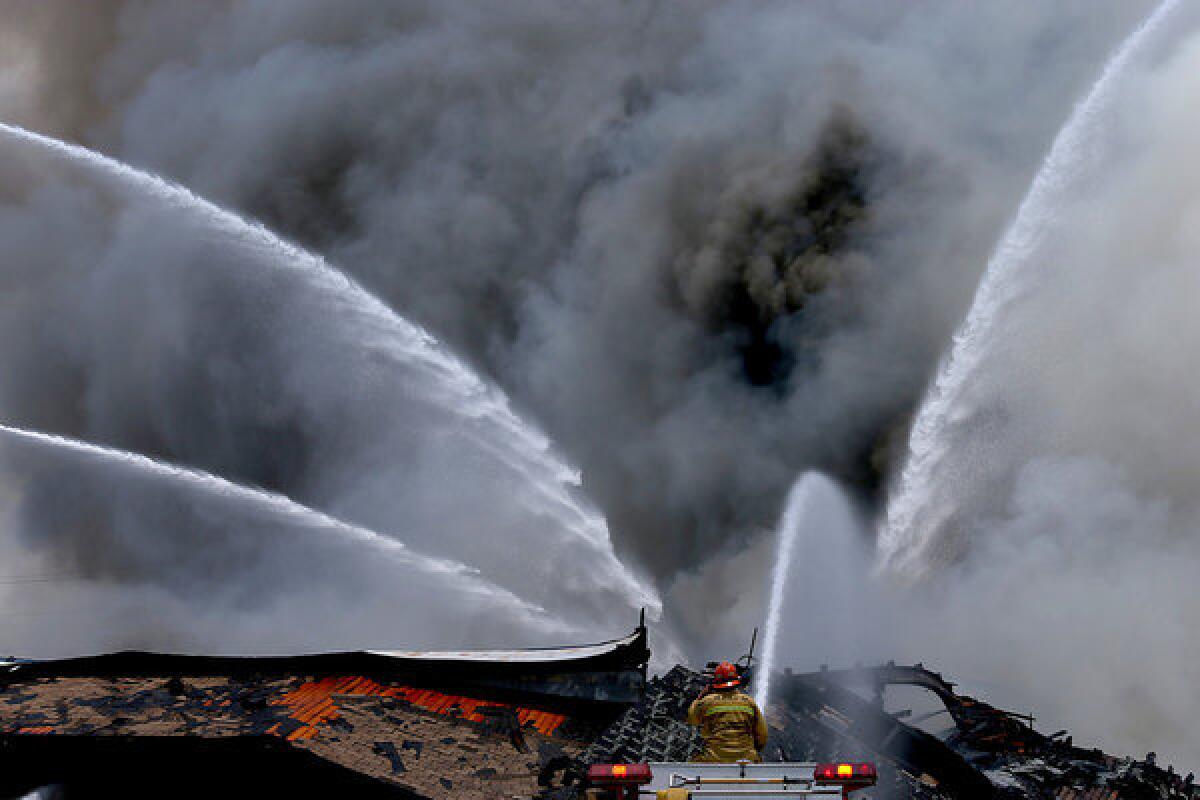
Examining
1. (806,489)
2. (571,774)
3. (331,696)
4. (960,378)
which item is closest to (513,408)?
(806,489)

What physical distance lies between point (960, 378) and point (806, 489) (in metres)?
13.0

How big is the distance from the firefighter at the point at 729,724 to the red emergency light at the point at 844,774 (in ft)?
5.54

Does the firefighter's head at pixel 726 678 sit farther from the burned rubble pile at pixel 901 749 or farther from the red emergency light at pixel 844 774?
the burned rubble pile at pixel 901 749

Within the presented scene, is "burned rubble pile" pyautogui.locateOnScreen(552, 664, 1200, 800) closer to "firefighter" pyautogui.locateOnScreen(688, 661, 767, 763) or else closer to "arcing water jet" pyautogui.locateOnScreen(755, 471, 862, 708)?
"firefighter" pyautogui.locateOnScreen(688, 661, 767, 763)

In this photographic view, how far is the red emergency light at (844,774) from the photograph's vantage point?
872cm

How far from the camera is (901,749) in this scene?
63.2 feet

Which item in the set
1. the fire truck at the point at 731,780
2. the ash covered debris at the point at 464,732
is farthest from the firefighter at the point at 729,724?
the ash covered debris at the point at 464,732

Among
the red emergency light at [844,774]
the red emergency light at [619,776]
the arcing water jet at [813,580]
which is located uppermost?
the arcing water jet at [813,580]

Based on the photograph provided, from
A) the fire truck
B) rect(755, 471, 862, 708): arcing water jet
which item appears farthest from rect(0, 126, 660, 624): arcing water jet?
the fire truck

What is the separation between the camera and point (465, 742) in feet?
55.1

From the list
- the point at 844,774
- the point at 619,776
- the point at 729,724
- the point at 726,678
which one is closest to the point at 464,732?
the point at 726,678

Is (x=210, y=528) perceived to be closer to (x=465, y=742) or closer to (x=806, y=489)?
(x=806, y=489)

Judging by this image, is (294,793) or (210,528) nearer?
(294,793)

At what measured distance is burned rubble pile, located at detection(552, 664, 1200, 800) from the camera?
16000 mm
